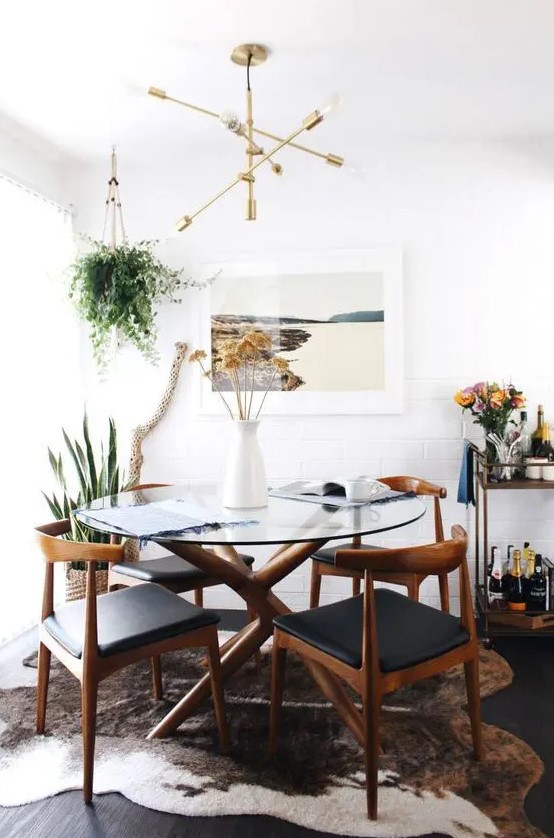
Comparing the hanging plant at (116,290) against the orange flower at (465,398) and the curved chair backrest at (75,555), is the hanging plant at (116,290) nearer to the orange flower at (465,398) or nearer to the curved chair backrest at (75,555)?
the curved chair backrest at (75,555)

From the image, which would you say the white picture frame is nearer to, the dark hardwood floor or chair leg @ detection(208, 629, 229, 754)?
chair leg @ detection(208, 629, 229, 754)

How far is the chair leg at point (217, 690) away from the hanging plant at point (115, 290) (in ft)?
5.96

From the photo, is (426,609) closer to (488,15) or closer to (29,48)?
(488,15)

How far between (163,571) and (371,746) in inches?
45.1

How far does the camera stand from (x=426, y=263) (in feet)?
12.1

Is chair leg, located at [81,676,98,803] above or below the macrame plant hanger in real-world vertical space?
below

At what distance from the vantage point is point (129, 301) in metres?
3.52

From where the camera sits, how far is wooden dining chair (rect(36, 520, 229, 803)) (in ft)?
6.77

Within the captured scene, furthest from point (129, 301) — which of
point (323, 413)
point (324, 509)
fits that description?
point (324, 509)

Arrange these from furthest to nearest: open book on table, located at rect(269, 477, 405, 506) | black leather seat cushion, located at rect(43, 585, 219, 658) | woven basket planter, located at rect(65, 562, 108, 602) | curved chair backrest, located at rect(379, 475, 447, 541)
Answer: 1. woven basket planter, located at rect(65, 562, 108, 602)
2. curved chair backrest, located at rect(379, 475, 447, 541)
3. open book on table, located at rect(269, 477, 405, 506)
4. black leather seat cushion, located at rect(43, 585, 219, 658)

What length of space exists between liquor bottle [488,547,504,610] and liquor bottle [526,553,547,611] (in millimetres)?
142

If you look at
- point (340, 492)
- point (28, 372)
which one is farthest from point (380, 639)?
point (28, 372)

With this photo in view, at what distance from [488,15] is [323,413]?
6.51ft

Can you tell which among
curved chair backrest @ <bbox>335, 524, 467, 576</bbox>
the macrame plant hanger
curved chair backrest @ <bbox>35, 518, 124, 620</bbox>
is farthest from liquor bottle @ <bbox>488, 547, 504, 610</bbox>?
the macrame plant hanger
